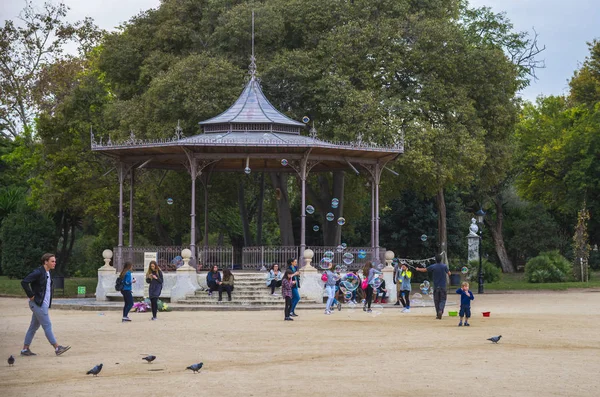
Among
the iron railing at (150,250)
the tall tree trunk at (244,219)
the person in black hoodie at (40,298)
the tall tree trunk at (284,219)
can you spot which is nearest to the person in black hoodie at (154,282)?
the iron railing at (150,250)

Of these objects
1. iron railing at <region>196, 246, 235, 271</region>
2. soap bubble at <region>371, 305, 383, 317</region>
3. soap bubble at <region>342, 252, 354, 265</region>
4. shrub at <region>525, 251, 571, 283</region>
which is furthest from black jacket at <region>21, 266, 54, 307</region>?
shrub at <region>525, 251, 571, 283</region>

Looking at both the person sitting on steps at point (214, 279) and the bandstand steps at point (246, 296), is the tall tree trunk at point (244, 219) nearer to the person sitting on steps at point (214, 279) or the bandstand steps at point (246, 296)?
the bandstand steps at point (246, 296)

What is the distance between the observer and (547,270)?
49438 millimetres

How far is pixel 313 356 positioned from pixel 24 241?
38123 mm

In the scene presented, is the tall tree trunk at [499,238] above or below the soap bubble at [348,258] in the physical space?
above

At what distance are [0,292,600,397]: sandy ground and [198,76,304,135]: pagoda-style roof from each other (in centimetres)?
937

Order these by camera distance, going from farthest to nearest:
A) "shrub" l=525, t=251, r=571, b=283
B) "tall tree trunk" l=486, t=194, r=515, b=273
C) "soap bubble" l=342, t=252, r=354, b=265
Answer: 1. "tall tree trunk" l=486, t=194, r=515, b=273
2. "shrub" l=525, t=251, r=571, b=283
3. "soap bubble" l=342, t=252, r=354, b=265

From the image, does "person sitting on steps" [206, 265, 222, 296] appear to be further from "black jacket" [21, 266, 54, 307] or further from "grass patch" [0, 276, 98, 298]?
"black jacket" [21, 266, 54, 307]

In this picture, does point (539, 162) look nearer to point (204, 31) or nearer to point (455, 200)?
point (455, 200)

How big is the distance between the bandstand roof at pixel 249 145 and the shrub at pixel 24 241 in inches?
698

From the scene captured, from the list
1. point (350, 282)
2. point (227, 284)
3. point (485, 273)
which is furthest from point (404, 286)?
point (485, 273)

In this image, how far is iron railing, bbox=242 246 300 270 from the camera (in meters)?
34.1

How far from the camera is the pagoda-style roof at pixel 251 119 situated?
3428 centimetres

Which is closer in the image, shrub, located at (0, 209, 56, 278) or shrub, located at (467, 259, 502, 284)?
shrub, located at (467, 259, 502, 284)
